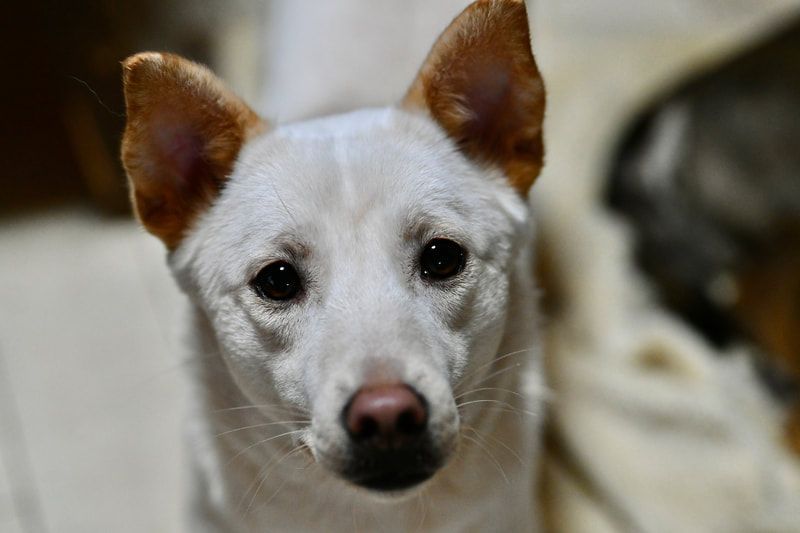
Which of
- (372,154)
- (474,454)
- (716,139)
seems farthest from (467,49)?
(716,139)

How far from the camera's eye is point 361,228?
1.17m

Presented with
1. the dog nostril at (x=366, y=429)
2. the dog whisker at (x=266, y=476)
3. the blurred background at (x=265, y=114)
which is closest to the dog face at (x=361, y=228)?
the dog nostril at (x=366, y=429)

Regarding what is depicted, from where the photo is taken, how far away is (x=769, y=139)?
8.00 feet

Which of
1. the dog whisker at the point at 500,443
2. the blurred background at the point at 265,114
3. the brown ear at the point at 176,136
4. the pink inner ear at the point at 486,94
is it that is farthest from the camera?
the blurred background at the point at 265,114

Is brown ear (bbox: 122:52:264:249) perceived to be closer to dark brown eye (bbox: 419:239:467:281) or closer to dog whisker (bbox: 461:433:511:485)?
dark brown eye (bbox: 419:239:467:281)

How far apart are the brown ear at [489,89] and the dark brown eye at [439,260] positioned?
8.0 inches

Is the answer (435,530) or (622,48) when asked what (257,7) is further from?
(435,530)

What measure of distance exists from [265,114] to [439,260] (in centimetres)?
88

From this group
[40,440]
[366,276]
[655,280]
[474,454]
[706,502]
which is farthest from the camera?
[655,280]

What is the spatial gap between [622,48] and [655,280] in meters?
0.96

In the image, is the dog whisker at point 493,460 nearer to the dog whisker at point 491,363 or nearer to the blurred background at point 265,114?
the dog whisker at point 491,363

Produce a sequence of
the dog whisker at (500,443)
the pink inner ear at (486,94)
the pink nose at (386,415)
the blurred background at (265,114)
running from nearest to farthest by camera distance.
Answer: the pink nose at (386,415) < the pink inner ear at (486,94) < the dog whisker at (500,443) < the blurred background at (265,114)

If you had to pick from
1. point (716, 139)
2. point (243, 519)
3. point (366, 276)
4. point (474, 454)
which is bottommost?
point (243, 519)

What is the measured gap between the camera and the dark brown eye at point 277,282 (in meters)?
1.19
